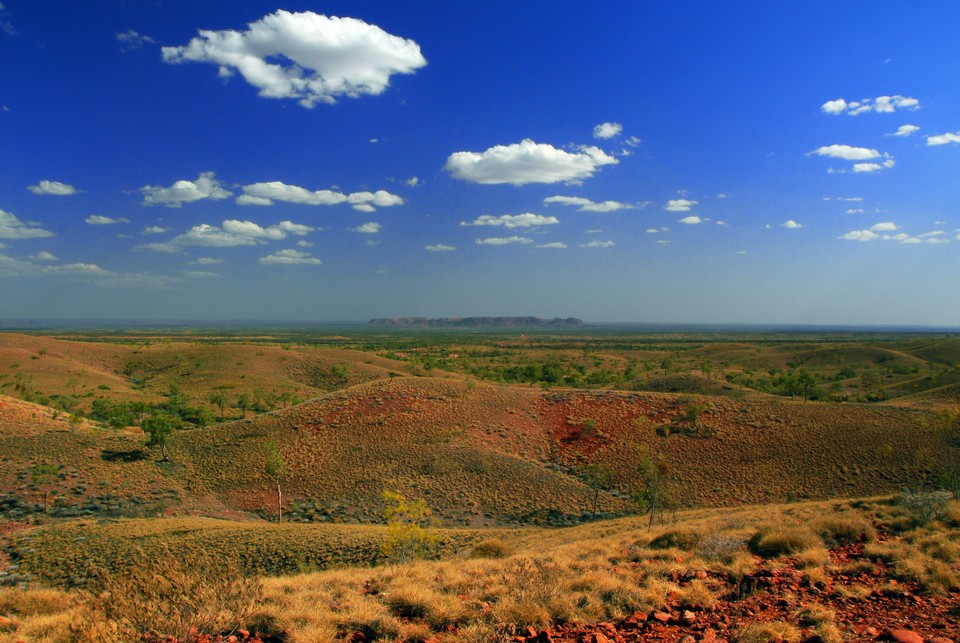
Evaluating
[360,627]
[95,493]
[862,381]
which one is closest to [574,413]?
[95,493]

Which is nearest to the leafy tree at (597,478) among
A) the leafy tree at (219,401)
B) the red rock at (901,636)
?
the red rock at (901,636)

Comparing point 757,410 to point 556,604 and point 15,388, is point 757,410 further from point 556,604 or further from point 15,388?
point 15,388

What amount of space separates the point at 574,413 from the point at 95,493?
116 ft

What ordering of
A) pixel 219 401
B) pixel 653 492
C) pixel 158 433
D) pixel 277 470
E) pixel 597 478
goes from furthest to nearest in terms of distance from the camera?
pixel 219 401
pixel 158 433
pixel 597 478
pixel 277 470
pixel 653 492

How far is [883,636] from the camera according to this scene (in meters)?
7.46

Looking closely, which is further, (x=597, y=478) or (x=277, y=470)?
(x=597, y=478)

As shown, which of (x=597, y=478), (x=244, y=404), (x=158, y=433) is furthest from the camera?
(x=244, y=404)

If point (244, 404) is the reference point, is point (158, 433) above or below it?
above

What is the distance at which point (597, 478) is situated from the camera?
109 ft

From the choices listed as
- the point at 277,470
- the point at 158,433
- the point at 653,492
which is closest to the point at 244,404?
the point at 158,433

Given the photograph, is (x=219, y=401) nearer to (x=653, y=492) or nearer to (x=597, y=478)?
(x=597, y=478)

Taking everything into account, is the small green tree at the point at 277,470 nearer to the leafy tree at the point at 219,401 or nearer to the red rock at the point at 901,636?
the red rock at the point at 901,636

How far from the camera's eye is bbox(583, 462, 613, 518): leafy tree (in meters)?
33.0

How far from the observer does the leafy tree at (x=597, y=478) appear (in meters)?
33.0
